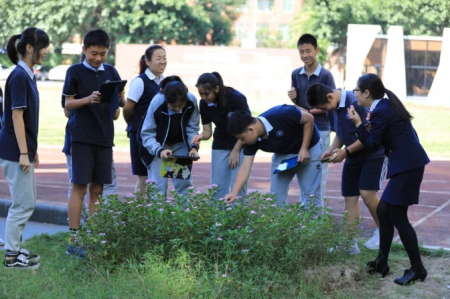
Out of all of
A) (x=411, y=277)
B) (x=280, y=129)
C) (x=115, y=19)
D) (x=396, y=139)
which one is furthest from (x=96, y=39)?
(x=115, y=19)

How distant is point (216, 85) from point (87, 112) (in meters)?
1.24

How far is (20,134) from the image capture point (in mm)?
5906

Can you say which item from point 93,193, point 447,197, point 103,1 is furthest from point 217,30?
point 93,193

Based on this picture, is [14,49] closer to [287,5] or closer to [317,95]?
[317,95]

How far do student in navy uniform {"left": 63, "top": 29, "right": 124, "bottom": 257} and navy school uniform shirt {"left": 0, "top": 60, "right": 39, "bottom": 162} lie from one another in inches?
18.6

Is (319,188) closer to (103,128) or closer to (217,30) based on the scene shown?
(103,128)

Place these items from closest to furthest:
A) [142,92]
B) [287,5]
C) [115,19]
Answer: [142,92] → [115,19] → [287,5]

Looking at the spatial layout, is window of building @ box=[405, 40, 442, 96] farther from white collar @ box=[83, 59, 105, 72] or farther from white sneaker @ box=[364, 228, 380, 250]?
white collar @ box=[83, 59, 105, 72]

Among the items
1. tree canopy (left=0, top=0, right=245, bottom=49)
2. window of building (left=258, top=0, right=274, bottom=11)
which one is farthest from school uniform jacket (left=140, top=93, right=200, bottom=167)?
window of building (left=258, top=0, right=274, bottom=11)

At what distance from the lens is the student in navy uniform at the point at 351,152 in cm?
626

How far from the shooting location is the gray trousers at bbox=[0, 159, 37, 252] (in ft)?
19.7

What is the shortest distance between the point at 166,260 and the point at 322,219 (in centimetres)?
132

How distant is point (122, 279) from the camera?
534 cm

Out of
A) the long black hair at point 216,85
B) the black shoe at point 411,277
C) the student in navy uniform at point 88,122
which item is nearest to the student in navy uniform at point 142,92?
the student in navy uniform at point 88,122
